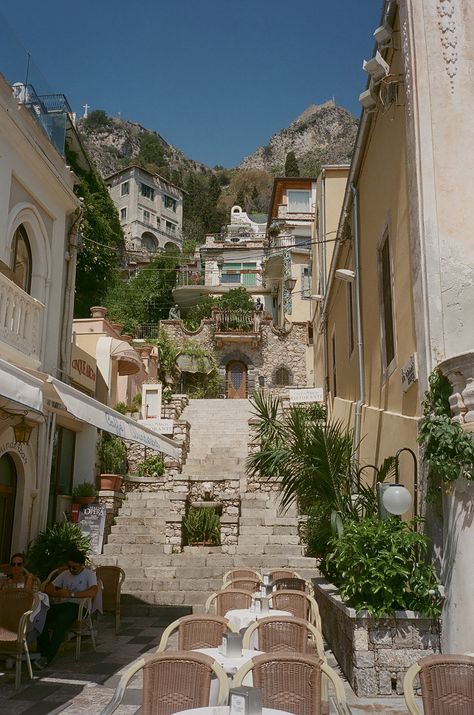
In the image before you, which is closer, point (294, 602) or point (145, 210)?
point (294, 602)

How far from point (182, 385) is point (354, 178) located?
24.9 m

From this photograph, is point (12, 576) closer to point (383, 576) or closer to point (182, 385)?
point (383, 576)

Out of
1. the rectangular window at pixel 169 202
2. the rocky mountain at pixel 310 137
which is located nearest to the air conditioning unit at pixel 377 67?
the rectangular window at pixel 169 202

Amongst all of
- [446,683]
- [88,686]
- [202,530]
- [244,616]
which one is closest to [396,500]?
[244,616]

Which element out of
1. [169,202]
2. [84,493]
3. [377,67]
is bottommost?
[84,493]

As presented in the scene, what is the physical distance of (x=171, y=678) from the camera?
401 cm

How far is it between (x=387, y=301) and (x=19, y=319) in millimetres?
6399

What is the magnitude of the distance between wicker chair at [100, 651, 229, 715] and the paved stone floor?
2.71 ft

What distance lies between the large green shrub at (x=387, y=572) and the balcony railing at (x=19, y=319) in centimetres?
672

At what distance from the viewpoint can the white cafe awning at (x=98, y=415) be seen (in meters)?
7.80

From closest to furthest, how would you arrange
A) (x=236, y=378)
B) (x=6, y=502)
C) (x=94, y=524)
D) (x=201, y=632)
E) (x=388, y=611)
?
(x=201, y=632) < (x=388, y=611) < (x=6, y=502) < (x=94, y=524) < (x=236, y=378)

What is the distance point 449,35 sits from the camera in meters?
8.19

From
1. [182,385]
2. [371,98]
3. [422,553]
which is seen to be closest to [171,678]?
[422,553]

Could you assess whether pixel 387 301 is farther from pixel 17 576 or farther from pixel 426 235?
pixel 17 576
